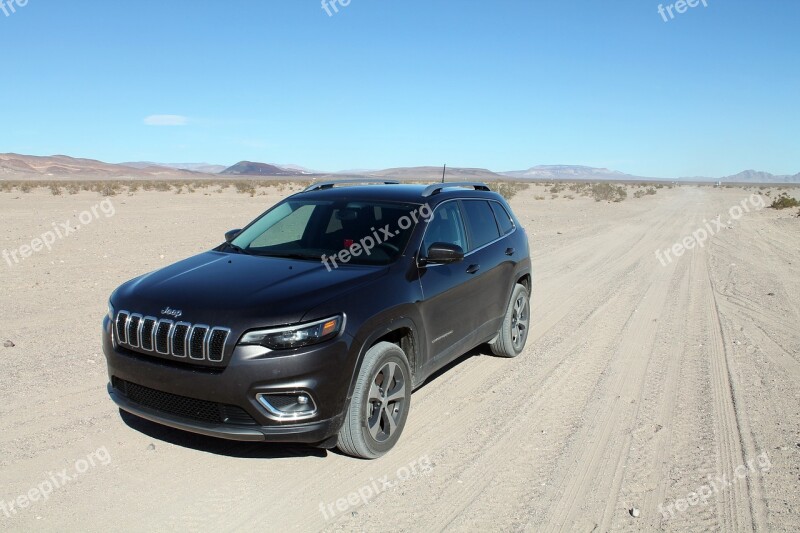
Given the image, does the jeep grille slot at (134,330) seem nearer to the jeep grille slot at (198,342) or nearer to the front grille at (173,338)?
the front grille at (173,338)

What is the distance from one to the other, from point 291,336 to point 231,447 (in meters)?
1.21

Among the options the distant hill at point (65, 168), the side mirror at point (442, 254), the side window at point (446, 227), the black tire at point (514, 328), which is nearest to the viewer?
the side mirror at point (442, 254)

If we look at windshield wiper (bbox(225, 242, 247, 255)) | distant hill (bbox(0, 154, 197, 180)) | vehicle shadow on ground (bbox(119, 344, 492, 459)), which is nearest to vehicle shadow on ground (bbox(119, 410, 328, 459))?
vehicle shadow on ground (bbox(119, 344, 492, 459))

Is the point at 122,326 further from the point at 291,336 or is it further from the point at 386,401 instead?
the point at 386,401

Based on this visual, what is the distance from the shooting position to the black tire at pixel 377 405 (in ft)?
13.8

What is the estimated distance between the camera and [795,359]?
6812 mm

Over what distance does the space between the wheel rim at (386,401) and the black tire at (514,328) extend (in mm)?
2313

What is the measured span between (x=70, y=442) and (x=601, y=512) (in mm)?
3589

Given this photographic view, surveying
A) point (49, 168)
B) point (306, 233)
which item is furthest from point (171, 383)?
point (49, 168)

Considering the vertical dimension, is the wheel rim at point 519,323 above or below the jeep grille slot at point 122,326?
below

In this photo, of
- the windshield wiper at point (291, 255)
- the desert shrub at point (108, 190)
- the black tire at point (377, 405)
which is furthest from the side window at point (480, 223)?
the desert shrub at point (108, 190)

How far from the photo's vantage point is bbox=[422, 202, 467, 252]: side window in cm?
536

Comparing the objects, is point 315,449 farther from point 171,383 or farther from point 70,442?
point 70,442

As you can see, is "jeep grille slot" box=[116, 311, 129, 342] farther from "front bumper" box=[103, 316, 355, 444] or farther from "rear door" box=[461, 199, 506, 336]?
"rear door" box=[461, 199, 506, 336]
